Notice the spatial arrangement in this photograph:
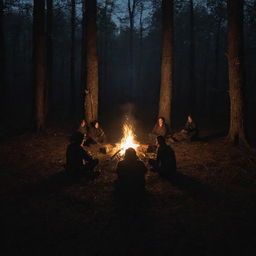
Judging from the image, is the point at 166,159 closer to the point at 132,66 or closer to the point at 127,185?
the point at 127,185

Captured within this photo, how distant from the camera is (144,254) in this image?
5082 mm

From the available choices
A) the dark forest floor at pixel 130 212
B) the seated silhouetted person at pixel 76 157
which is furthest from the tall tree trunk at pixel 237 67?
the seated silhouetted person at pixel 76 157

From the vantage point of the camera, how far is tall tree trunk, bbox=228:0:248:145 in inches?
478

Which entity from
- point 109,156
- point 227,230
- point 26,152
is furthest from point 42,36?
point 227,230

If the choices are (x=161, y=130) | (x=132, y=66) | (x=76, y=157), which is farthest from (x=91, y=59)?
(x=132, y=66)

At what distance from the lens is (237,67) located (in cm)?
1218

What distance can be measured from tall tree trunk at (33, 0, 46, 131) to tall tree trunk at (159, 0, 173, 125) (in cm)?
612

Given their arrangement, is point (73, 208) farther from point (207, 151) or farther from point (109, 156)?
point (207, 151)

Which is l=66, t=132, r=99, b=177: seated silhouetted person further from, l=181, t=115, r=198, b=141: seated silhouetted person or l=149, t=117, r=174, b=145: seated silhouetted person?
l=181, t=115, r=198, b=141: seated silhouetted person

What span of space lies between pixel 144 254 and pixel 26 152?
8.23 m

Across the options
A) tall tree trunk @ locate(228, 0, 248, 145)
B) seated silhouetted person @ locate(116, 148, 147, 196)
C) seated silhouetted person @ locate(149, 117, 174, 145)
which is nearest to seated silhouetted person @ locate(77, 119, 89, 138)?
seated silhouetted person @ locate(149, 117, 174, 145)

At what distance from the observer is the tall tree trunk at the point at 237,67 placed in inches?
478

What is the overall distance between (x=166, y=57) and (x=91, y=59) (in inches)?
150

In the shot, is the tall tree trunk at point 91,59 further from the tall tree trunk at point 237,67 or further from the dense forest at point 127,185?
the tall tree trunk at point 237,67
